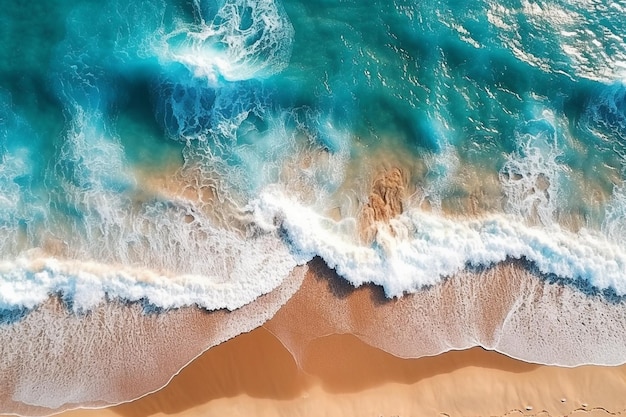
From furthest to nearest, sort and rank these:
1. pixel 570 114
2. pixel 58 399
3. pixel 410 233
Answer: pixel 570 114
pixel 410 233
pixel 58 399

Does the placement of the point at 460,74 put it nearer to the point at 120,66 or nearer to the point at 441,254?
the point at 441,254

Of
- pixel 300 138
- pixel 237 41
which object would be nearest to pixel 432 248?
pixel 300 138

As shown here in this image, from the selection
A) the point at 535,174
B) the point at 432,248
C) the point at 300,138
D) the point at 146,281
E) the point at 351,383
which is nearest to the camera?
the point at 351,383

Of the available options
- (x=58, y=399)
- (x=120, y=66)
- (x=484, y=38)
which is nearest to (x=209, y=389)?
(x=58, y=399)

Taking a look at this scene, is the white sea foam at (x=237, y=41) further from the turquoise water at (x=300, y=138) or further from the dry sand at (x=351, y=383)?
the dry sand at (x=351, y=383)

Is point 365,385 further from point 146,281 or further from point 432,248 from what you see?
point 146,281
